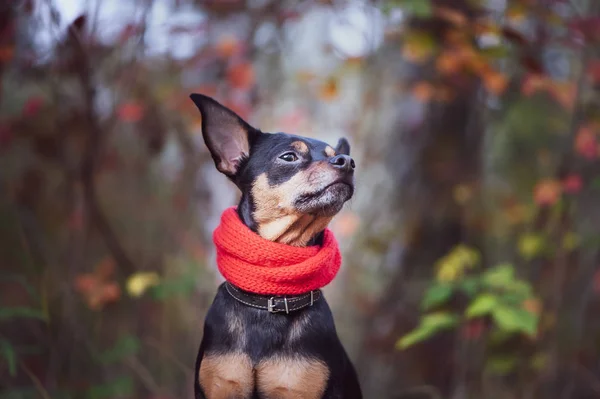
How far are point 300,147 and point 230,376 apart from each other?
2.97 feet

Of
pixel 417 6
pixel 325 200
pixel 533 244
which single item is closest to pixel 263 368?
pixel 325 200

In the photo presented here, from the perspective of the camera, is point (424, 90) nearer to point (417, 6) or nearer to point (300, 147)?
point (417, 6)

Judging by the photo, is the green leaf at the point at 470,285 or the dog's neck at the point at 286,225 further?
the green leaf at the point at 470,285

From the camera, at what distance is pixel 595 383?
207 inches

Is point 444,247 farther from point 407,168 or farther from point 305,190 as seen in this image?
point 305,190

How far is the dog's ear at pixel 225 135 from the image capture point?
2.48 m

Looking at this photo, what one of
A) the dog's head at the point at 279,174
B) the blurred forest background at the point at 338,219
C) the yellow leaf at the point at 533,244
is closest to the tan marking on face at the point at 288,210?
the dog's head at the point at 279,174

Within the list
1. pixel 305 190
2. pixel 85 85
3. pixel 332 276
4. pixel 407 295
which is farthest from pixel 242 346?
pixel 407 295

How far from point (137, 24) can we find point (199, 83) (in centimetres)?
150

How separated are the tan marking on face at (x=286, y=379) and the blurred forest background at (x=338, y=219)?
4.58 ft

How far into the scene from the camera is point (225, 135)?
2551 millimetres

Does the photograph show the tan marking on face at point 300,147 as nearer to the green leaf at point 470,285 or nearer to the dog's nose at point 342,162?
the dog's nose at point 342,162

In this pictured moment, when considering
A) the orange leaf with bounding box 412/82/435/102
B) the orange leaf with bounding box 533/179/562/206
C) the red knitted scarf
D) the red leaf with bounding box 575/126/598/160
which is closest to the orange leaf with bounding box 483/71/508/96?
the orange leaf with bounding box 412/82/435/102

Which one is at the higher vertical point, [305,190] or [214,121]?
[214,121]
